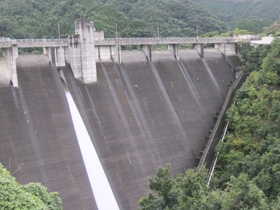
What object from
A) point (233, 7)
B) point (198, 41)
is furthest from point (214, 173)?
point (233, 7)

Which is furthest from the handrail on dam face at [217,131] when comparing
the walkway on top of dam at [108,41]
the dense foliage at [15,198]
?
the dense foliage at [15,198]

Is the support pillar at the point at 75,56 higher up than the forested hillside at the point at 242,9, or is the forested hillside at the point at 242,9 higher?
the forested hillside at the point at 242,9

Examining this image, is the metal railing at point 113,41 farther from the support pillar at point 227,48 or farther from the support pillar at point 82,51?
the support pillar at point 82,51

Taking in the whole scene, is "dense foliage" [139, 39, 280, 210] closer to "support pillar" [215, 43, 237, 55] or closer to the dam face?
the dam face

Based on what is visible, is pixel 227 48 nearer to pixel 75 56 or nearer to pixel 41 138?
pixel 75 56

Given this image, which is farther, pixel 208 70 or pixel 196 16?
pixel 196 16

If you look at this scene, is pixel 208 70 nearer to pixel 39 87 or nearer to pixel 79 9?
pixel 39 87
